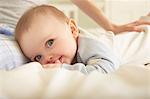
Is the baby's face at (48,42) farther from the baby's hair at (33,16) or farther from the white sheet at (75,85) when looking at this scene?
the white sheet at (75,85)

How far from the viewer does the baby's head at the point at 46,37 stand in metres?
0.67

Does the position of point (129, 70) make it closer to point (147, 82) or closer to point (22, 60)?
point (147, 82)

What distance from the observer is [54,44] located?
667 mm

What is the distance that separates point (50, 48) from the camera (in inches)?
26.1

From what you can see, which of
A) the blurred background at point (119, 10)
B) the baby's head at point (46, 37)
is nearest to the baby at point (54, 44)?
the baby's head at point (46, 37)

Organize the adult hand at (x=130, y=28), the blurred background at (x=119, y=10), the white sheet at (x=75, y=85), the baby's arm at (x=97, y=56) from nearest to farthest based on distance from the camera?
the white sheet at (x=75, y=85)
the baby's arm at (x=97, y=56)
the adult hand at (x=130, y=28)
the blurred background at (x=119, y=10)

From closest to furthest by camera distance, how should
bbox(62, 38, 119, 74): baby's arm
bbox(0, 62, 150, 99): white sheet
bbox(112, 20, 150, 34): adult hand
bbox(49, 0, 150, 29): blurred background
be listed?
bbox(0, 62, 150, 99): white sheet < bbox(62, 38, 119, 74): baby's arm < bbox(112, 20, 150, 34): adult hand < bbox(49, 0, 150, 29): blurred background

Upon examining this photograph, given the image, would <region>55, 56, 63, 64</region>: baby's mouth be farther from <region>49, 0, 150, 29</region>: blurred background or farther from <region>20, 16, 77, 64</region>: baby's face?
<region>49, 0, 150, 29</region>: blurred background

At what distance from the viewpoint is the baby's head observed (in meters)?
0.67

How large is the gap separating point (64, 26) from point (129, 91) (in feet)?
1.27

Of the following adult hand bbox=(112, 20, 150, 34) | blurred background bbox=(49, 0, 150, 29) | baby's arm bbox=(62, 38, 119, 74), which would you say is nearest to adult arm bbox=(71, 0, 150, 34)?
adult hand bbox=(112, 20, 150, 34)

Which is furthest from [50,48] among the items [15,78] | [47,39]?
[15,78]

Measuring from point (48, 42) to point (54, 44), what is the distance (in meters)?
0.01

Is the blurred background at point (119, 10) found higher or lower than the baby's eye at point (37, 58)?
lower
